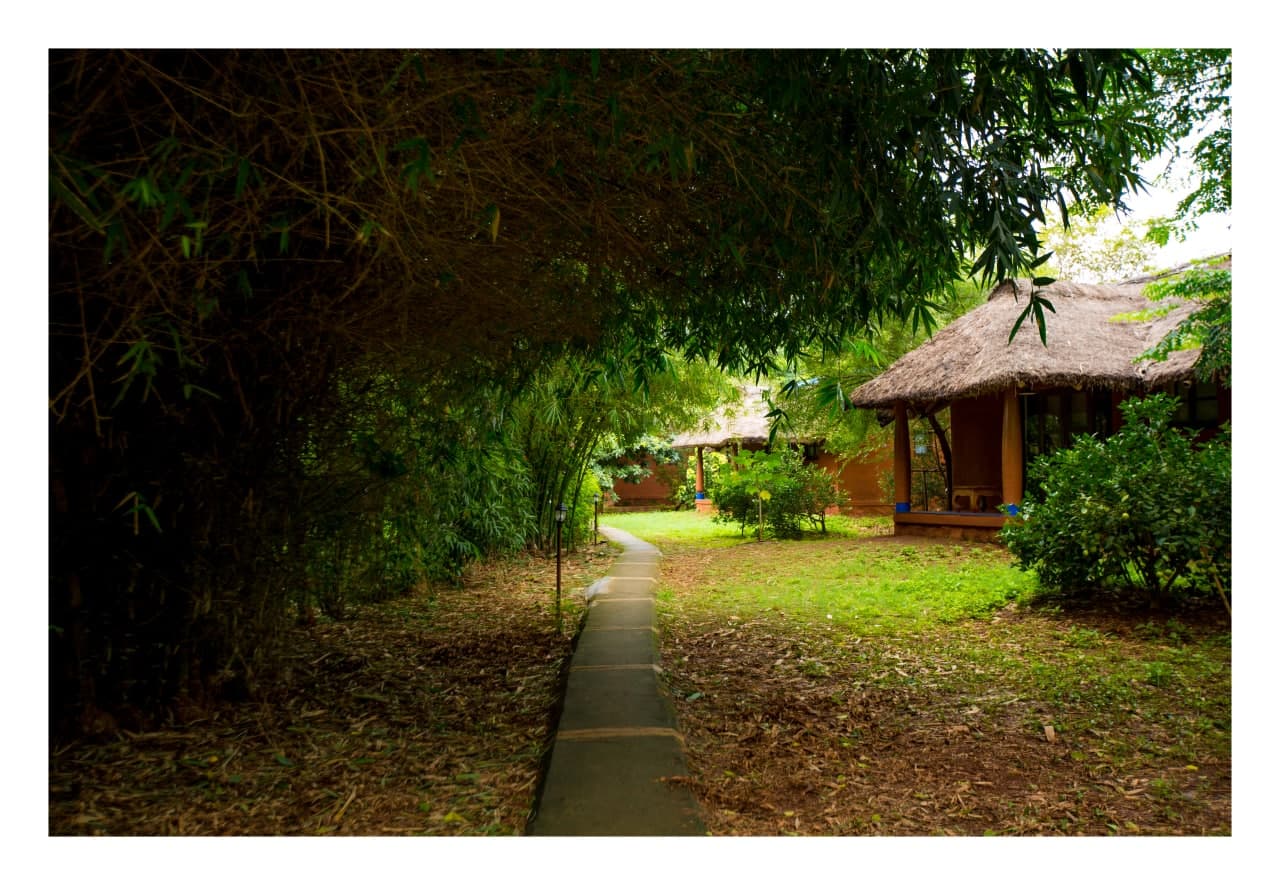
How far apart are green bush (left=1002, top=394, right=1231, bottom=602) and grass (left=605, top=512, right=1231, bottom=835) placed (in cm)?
28

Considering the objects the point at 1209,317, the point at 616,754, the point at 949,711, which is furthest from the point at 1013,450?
the point at 616,754

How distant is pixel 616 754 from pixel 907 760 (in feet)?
3.35

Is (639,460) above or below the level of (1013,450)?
below

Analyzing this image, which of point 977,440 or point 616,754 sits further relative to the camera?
point 977,440

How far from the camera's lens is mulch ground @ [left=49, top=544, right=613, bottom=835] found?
7.21 feet

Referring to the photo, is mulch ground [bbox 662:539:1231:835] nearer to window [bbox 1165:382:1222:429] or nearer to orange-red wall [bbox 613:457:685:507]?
window [bbox 1165:382:1222:429]

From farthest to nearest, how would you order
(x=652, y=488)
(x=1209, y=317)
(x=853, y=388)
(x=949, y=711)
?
(x=652, y=488)
(x=853, y=388)
(x=1209, y=317)
(x=949, y=711)

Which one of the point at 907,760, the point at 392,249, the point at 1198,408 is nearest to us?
the point at 392,249

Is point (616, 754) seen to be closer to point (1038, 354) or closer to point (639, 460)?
point (1038, 354)

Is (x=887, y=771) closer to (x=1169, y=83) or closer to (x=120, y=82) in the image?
(x=120, y=82)

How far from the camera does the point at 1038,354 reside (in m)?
9.20

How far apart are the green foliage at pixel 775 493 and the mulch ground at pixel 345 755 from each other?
7.00 metres

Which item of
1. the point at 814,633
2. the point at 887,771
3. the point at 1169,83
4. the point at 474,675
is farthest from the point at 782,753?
the point at 1169,83

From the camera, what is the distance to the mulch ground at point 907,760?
221cm
